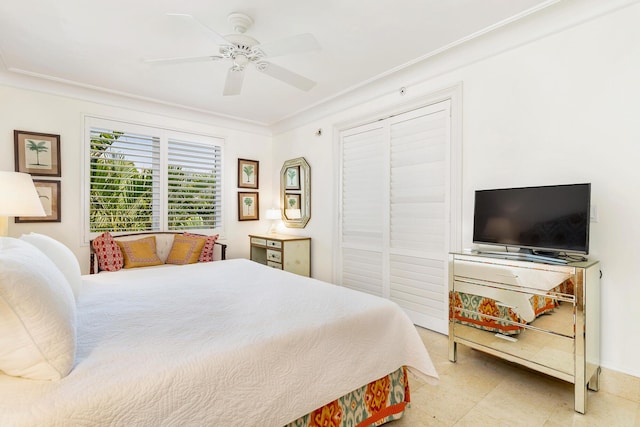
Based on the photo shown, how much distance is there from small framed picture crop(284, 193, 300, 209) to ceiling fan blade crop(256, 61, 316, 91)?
2.26 meters

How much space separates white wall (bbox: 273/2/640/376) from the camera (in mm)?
2068

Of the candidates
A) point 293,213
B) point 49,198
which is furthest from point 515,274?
point 49,198

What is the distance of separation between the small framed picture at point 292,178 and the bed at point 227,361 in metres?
2.80

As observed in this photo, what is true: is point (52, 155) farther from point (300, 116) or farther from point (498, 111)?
point (498, 111)

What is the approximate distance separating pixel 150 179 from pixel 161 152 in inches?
15.2

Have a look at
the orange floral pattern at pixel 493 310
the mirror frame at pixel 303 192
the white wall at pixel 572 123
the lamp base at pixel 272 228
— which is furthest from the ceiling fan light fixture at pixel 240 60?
the lamp base at pixel 272 228

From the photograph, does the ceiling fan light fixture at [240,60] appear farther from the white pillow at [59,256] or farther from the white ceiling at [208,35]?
the white pillow at [59,256]

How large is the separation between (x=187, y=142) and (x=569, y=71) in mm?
4236

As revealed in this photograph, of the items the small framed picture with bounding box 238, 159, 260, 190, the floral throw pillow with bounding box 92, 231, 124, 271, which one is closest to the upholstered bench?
the floral throw pillow with bounding box 92, 231, 124, 271

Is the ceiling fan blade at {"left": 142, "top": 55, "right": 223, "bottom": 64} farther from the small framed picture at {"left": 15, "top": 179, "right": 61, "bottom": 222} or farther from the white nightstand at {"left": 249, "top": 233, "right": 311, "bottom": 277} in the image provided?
the white nightstand at {"left": 249, "top": 233, "right": 311, "bottom": 277}

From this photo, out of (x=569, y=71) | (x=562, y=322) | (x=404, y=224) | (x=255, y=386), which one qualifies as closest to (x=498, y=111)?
(x=569, y=71)

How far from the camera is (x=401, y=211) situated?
3424 mm

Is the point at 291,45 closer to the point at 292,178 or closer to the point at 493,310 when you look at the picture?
the point at 493,310

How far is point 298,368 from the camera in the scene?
1323 mm
